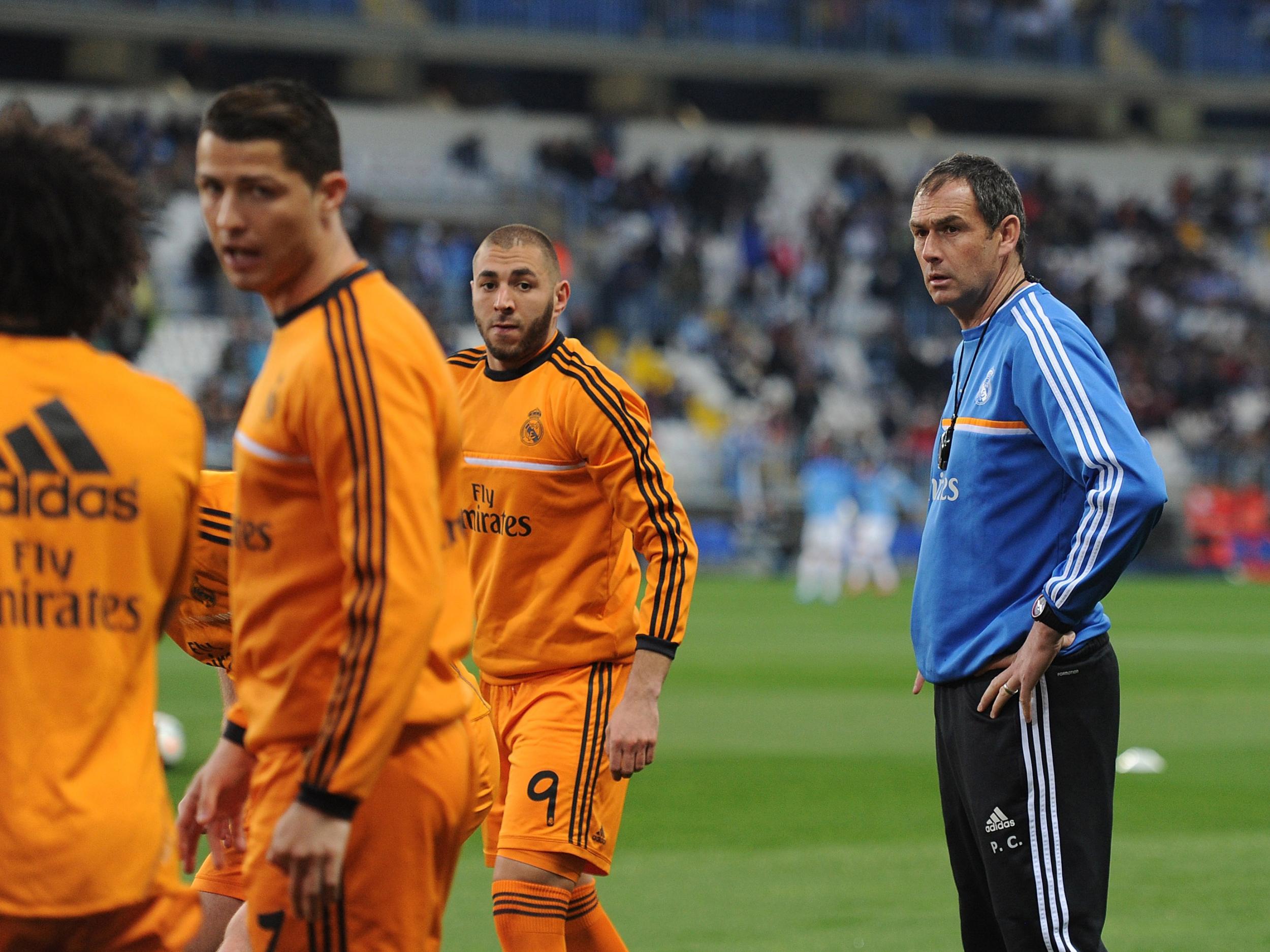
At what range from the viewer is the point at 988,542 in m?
4.46

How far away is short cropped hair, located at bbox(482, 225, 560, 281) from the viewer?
18.6 ft

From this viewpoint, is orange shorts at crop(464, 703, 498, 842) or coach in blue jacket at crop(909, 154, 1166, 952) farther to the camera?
orange shorts at crop(464, 703, 498, 842)

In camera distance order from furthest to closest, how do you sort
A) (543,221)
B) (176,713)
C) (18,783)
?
(543,221)
(176,713)
(18,783)

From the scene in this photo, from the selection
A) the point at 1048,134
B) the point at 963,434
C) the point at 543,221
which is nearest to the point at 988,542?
the point at 963,434

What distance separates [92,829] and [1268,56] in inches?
1950

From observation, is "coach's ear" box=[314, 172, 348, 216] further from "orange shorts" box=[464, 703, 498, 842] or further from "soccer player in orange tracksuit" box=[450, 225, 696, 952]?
"soccer player in orange tracksuit" box=[450, 225, 696, 952]

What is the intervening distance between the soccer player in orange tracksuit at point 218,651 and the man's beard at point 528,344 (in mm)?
1177

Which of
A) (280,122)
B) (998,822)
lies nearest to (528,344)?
(998,822)

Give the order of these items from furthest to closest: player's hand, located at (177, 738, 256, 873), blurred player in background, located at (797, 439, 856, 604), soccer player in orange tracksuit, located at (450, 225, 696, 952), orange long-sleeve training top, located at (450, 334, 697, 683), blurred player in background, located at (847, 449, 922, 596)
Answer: blurred player in background, located at (847, 449, 922, 596) → blurred player in background, located at (797, 439, 856, 604) → orange long-sleeve training top, located at (450, 334, 697, 683) → soccer player in orange tracksuit, located at (450, 225, 696, 952) → player's hand, located at (177, 738, 256, 873)

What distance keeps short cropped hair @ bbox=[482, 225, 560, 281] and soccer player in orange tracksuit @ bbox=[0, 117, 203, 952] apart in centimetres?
262

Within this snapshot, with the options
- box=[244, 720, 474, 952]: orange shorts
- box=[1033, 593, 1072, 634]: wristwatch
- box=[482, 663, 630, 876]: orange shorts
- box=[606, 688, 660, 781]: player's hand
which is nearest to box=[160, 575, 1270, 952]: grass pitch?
box=[482, 663, 630, 876]: orange shorts

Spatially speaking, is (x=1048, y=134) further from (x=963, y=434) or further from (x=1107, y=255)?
(x=963, y=434)

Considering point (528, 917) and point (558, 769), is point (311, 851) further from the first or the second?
point (558, 769)

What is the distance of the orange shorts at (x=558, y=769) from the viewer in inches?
201
